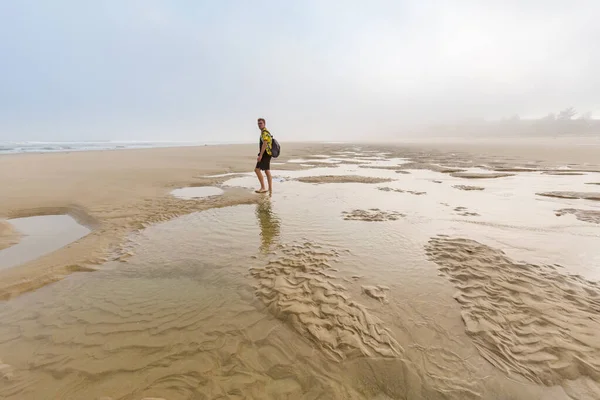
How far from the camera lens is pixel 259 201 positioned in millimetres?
9094

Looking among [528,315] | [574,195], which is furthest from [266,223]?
[574,195]

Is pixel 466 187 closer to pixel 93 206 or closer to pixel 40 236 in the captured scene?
pixel 93 206

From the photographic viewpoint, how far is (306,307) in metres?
3.39

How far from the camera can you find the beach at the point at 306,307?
7.88 feet

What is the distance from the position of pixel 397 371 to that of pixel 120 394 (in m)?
2.58

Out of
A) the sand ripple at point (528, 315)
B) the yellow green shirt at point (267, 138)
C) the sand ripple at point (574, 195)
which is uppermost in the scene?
the yellow green shirt at point (267, 138)

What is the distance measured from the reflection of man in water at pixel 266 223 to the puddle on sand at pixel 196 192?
2548mm

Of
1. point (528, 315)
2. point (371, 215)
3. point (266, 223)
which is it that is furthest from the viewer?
point (371, 215)

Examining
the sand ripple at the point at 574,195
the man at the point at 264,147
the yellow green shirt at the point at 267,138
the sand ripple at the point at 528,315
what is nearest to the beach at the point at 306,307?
the sand ripple at the point at 528,315

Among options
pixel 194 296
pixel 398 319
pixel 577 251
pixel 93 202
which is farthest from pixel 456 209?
pixel 93 202

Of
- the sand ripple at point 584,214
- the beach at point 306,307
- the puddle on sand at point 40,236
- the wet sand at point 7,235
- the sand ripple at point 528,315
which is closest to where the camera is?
the beach at point 306,307

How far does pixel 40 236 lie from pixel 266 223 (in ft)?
17.2

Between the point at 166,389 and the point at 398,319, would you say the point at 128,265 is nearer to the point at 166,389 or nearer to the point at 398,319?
the point at 166,389

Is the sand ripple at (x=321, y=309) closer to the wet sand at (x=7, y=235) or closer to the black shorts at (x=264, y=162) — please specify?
the wet sand at (x=7, y=235)
